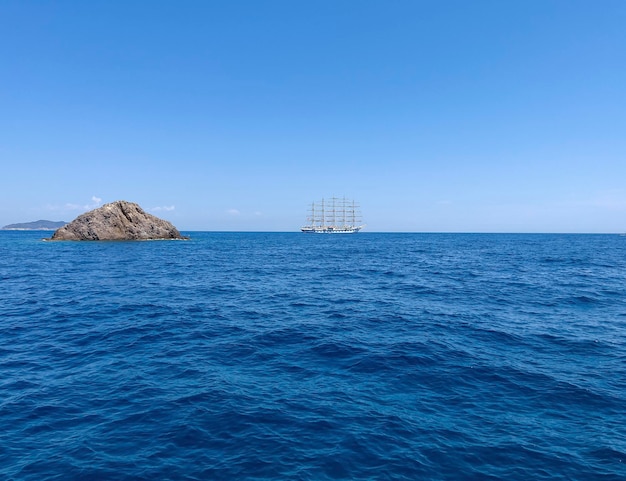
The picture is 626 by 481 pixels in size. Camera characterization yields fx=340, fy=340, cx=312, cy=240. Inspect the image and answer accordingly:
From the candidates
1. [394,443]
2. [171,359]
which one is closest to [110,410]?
[171,359]

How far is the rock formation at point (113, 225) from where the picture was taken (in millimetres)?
110812

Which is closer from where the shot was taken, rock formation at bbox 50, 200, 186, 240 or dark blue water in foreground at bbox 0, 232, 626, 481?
dark blue water in foreground at bbox 0, 232, 626, 481

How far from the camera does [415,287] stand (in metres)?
36.2

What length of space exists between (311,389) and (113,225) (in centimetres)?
11947

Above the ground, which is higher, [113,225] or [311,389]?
[113,225]

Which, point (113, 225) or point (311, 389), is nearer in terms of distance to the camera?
point (311, 389)

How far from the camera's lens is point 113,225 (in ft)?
370

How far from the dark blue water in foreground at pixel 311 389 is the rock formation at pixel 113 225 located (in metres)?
93.9

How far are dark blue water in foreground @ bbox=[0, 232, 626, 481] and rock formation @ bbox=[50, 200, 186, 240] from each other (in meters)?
93.9

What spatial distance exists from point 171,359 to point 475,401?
13.6 m

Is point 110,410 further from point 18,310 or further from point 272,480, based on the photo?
point 18,310

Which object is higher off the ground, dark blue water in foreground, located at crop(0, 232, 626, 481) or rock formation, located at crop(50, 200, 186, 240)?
rock formation, located at crop(50, 200, 186, 240)

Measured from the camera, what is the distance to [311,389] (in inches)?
539

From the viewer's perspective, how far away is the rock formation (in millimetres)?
110812
